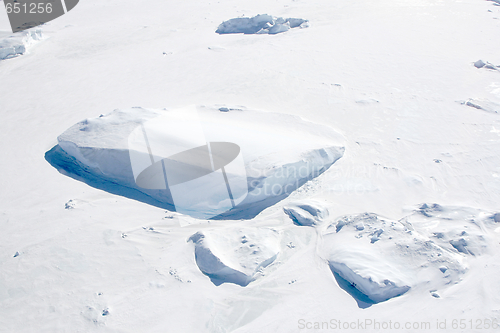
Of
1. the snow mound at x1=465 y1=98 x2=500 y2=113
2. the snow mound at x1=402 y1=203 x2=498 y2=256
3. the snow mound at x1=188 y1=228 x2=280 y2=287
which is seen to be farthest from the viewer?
the snow mound at x1=465 y1=98 x2=500 y2=113

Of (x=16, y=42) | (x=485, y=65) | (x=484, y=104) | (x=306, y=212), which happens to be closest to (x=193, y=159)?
(x=306, y=212)

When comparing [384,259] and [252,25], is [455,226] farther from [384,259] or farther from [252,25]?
[252,25]

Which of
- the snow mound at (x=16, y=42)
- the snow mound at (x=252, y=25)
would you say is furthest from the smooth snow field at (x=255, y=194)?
the snow mound at (x=252, y=25)

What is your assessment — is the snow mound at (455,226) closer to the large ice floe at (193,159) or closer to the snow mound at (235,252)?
the large ice floe at (193,159)

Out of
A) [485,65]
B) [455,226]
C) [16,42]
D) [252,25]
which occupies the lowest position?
[455,226]

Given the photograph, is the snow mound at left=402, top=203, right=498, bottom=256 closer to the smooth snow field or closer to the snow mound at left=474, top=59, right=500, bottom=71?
the smooth snow field

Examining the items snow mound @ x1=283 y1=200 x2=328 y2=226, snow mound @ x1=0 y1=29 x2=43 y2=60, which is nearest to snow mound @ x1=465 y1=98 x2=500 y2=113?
snow mound @ x1=283 y1=200 x2=328 y2=226
